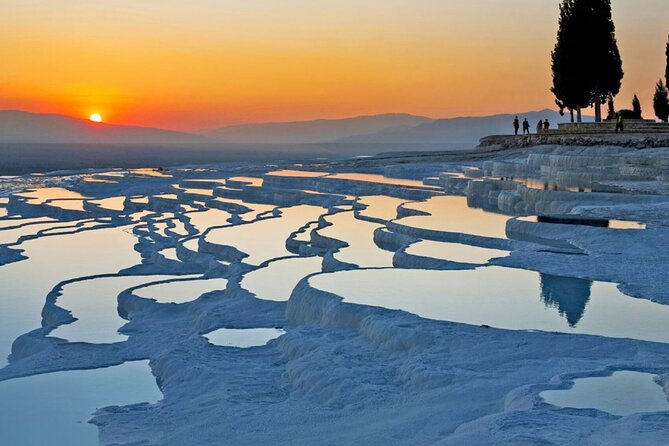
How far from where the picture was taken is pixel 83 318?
40.9 feet

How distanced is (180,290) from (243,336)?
Answer: 135 inches

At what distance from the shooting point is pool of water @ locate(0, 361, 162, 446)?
314 inches

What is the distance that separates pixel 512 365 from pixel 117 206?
24393 mm

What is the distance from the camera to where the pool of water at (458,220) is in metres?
16.9

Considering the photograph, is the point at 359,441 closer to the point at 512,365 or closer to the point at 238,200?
the point at 512,365

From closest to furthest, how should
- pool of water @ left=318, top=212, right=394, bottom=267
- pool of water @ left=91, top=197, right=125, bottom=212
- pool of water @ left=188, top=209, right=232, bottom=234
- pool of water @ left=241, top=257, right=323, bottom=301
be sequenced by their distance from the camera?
pool of water @ left=241, top=257, right=323, bottom=301 < pool of water @ left=318, top=212, right=394, bottom=267 < pool of water @ left=188, top=209, right=232, bottom=234 < pool of water @ left=91, top=197, right=125, bottom=212

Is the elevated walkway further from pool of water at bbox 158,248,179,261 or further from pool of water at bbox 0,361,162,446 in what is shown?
pool of water at bbox 0,361,162,446

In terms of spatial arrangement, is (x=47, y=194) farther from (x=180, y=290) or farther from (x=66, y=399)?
(x=66, y=399)

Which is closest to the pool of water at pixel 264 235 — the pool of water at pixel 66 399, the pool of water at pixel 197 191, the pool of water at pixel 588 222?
the pool of water at pixel 588 222

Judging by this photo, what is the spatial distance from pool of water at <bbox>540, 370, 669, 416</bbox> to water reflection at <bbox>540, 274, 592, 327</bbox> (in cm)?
189

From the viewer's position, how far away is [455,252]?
47.0 ft

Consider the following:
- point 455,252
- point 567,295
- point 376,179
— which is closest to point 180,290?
point 455,252

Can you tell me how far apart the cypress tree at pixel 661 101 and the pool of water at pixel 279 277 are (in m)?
35.1

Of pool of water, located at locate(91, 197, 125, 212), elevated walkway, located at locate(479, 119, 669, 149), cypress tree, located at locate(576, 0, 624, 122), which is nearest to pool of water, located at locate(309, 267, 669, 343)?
pool of water, located at locate(91, 197, 125, 212)
